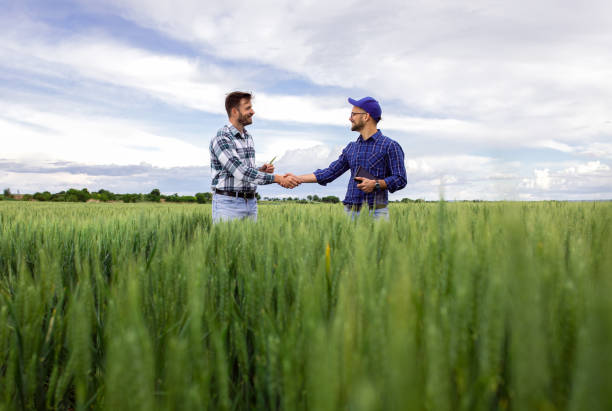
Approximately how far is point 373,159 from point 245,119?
6.21 feet

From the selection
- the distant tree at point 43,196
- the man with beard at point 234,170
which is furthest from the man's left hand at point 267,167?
the distant tree at point 43,196

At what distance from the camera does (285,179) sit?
5512 millimetres

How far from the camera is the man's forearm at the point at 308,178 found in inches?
213

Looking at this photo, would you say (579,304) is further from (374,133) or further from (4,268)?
(374,133)

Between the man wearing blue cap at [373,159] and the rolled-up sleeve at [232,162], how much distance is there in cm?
121

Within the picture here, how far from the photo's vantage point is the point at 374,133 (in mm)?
4637

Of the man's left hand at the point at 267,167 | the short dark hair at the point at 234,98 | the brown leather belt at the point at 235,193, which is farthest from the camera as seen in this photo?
the man's left hand at the point at 267,167

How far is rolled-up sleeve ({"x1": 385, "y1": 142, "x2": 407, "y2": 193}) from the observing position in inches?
176

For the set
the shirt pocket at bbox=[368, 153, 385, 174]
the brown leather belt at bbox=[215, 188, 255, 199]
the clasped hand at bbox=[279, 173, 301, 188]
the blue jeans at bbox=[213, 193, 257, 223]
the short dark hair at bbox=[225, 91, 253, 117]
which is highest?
the short dark hair at bbox=[225, 91, 253, 117]

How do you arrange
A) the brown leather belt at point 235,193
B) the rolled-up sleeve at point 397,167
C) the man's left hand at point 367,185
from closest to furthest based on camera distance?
the man's left hand at point 367,185, the rolled-up sleeve at point 397,167, the brown leather belt at point 235,193

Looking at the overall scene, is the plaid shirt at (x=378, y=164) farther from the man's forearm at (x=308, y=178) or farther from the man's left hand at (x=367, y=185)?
the man's forearm at (x=308, y=178)

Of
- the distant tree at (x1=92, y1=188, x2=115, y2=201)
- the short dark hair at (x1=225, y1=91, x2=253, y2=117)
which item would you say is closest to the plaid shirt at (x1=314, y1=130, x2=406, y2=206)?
the short dark hair at (x1=225, y1=91, x2=253, y2=117)

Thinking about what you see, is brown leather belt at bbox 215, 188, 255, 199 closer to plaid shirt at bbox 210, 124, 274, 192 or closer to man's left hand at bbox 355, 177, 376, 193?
plaid shirt at bbox 210, 124, 274, 192

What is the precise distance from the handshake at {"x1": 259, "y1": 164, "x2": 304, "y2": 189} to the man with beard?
30 cm
